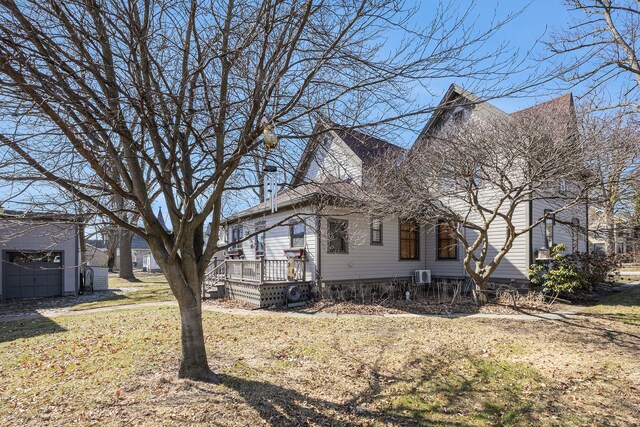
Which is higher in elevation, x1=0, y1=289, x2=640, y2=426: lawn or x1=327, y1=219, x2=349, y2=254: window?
x1=327, y1=219, x2=349, y2=254: window

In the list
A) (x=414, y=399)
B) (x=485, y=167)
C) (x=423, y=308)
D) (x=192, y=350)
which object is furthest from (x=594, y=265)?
(x=192, y=350)

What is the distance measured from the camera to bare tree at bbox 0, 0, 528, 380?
3.38 metres

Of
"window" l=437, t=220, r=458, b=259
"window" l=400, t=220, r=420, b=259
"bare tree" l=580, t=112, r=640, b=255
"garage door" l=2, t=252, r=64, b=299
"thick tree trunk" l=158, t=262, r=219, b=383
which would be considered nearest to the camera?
"thick tree trunk" l=158, t=262, r=219, b=383

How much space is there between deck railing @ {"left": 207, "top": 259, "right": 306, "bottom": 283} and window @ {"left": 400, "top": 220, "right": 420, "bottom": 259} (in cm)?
478

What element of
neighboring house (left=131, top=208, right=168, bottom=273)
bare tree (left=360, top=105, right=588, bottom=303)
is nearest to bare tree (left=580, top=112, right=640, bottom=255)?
bare tree (left=360, top=105, right=588, bottom=303)

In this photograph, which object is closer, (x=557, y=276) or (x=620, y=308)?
(x=620, y=308)

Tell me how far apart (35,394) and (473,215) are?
13833 millimetres

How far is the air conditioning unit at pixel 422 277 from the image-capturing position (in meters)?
14.8

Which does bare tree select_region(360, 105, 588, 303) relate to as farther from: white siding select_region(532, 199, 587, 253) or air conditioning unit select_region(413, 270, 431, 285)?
air conditioning unit select_region(413, 270, 431, 285)

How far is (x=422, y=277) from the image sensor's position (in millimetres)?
14898

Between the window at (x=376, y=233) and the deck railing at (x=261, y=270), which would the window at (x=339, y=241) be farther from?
the window at (x=376, y=233)

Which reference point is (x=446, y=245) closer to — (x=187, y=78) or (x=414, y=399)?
(x=414, y=399)

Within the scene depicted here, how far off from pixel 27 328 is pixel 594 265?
1735cm

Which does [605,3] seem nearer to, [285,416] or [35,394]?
[285,416]
